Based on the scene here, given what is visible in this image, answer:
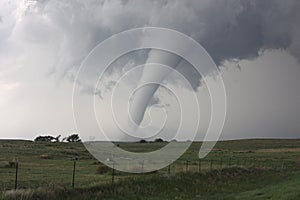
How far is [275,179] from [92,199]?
2069 centimetres

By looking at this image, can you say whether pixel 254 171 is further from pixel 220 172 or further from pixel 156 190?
pixel 156 190

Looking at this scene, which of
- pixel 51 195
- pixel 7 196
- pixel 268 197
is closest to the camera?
pixel 7 196

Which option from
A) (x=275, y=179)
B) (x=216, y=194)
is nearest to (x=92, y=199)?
(x=216, y=194)

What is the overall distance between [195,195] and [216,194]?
4.47 feet

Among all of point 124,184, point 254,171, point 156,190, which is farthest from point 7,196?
point 254,171

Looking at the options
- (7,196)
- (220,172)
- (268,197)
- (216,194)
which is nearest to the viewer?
(7,196)

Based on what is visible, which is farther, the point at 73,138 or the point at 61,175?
the point at 73,138

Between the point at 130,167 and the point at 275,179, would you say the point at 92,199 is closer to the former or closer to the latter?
the point at 130,167

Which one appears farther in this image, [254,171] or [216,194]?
[254,171]

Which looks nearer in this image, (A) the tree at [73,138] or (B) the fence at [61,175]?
(B) the fence at [61,175]

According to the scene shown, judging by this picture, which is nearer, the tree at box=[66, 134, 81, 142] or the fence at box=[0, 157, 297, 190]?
the fence at box=[0, 157, 297, 190]

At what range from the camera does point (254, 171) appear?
40.5 m

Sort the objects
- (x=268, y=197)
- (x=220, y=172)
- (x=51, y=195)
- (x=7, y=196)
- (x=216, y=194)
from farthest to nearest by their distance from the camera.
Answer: (x=220, y=172) → (x=216, y=194) → (x=268, y=197) → (x=51, y=195) → (x=7, y=196)

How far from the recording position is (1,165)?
39.5 meters
